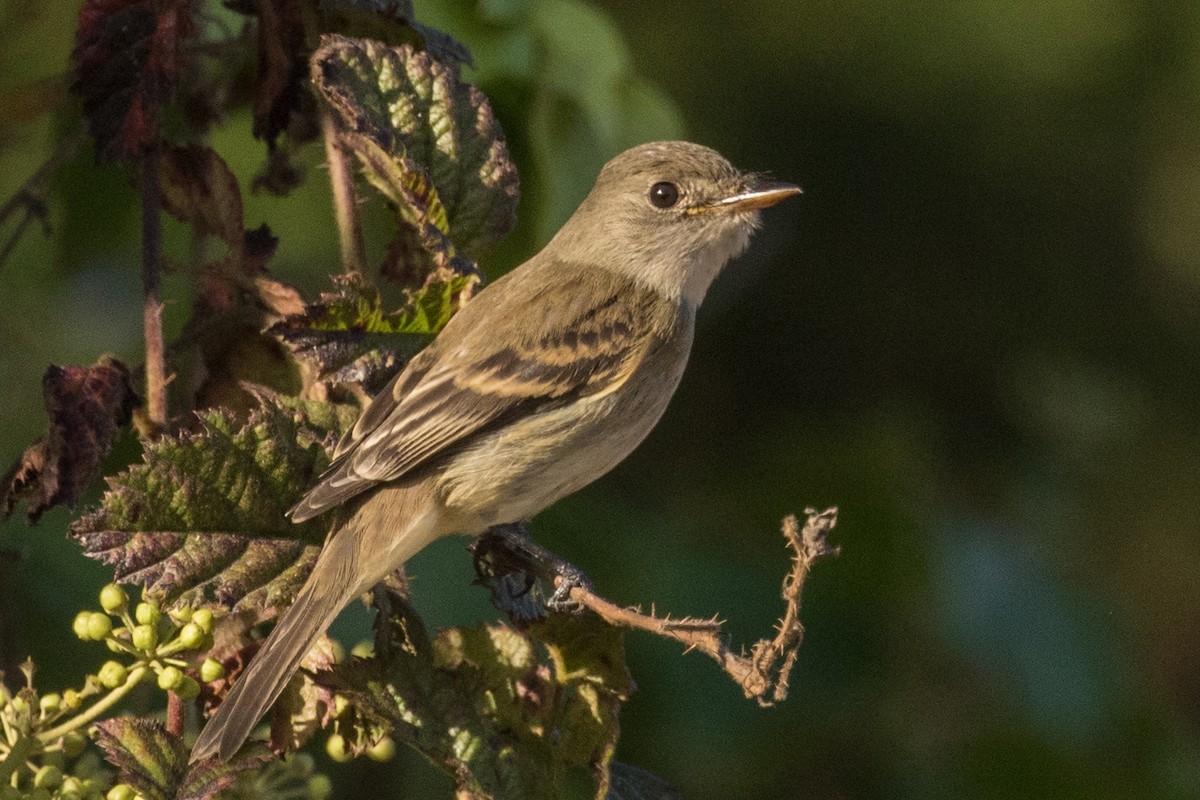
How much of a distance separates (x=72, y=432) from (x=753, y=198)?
1.72m

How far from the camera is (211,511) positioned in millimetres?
2383

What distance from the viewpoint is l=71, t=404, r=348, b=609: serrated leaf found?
7.58 feet

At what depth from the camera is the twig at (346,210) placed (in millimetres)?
2574

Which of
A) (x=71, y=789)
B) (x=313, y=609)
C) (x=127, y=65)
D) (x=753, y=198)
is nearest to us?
(x=71, y=789)

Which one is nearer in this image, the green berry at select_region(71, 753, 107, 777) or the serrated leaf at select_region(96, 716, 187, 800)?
the serrated leaf at select_region(96, 716, 187, 800)

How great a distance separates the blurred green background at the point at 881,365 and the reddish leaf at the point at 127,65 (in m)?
0.38

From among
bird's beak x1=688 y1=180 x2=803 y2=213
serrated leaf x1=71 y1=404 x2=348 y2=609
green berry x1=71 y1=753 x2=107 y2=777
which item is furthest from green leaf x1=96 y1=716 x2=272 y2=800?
bird's beak x1=688 y1=180 x2=803 y2=213

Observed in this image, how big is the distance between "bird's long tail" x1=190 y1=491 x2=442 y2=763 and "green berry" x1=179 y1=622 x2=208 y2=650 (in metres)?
0.09

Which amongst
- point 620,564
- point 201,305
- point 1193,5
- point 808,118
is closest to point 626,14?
point 808,118

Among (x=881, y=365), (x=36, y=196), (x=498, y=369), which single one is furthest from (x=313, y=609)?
(x=881, y=365)

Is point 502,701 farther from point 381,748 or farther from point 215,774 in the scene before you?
point 215,774

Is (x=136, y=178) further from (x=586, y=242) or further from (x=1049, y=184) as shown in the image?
(x=1049, y=184)

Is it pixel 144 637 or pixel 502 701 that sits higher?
pixel 144 637

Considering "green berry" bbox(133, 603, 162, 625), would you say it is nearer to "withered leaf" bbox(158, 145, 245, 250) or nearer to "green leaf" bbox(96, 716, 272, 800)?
"green leaf" bbox(96, 716, 272, 800)
